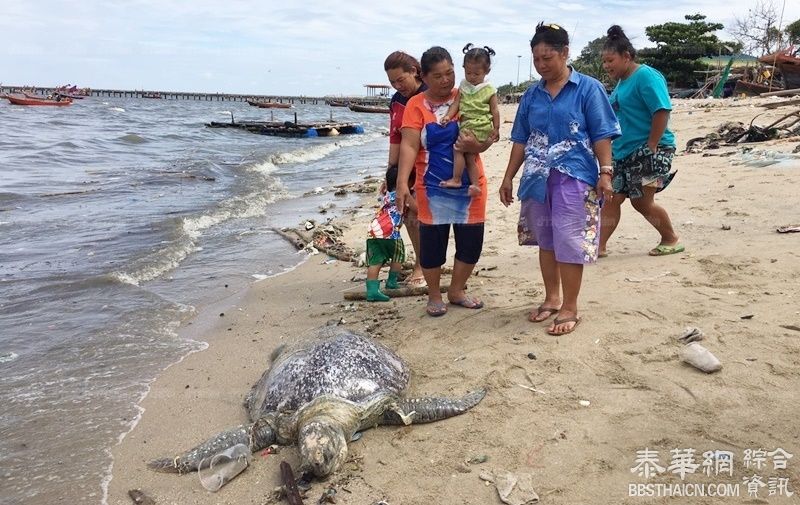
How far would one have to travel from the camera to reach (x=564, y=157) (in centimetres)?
358

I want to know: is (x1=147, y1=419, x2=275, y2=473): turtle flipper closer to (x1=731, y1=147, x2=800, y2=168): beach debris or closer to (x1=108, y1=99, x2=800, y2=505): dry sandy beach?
(x1=108, y1=99, x2=800, y2=505): dry sandy beach

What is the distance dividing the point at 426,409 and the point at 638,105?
3.30 m

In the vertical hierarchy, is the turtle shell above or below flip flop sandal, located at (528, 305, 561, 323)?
below

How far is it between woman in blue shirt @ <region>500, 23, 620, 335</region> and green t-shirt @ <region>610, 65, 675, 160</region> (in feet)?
4.18

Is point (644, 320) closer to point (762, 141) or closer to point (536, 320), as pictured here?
point (536, 320)

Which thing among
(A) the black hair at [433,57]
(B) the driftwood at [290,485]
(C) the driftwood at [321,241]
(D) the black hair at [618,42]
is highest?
(D) the black hair at [618,42]

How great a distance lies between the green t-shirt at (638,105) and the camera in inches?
184

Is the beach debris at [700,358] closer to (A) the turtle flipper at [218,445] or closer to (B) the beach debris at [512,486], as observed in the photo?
(B) the beach debris at [512,486]

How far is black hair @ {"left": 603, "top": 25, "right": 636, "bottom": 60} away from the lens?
4531 mm

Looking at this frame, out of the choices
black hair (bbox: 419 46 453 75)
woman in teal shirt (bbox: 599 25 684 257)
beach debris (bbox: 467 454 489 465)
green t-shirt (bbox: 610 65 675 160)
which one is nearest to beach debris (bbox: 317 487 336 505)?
beach debris (bbox: 467 454 489 465)

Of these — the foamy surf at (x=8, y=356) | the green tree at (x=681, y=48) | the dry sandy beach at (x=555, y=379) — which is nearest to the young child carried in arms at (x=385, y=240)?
the dry sandy beach at (x=555, y=379)

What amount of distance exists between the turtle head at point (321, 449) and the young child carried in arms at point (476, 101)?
6.84 feet

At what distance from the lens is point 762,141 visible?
398 inches

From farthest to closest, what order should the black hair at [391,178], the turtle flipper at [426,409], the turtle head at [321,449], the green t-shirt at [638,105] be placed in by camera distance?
1. the black hair at [391,178]
2. the green t-shirt at [638,105]
3. the turtle flipper at [426,409]
4. the turtle head at [321,449]
